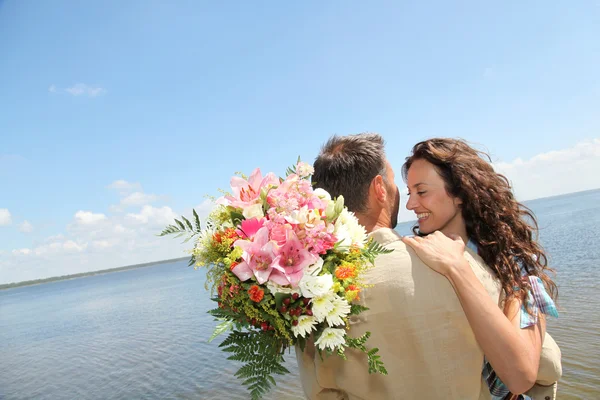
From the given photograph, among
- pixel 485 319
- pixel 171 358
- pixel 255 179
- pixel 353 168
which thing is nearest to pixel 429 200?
pixel 353 168

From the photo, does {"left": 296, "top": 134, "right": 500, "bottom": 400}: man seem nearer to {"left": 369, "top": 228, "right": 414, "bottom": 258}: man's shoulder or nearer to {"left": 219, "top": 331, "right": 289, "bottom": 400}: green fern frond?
{"left": 369, "top": 228, "right": 414, "bottom": 258}: man's shoulder

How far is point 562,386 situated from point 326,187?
697 cm

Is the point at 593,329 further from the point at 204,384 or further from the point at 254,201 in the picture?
the point at 254,201

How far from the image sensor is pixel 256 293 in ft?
5.84

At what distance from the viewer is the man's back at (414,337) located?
184 centimetres

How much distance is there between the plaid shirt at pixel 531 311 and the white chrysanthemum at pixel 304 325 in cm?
120

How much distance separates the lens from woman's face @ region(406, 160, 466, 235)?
2.67m

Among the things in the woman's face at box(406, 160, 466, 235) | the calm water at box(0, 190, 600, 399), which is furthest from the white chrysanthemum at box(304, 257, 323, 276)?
the calm water at box(0, 190, 600, 399)

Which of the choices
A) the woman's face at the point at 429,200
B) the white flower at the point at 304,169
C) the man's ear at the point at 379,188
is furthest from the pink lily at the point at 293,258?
the woman's face at the point at 429,200

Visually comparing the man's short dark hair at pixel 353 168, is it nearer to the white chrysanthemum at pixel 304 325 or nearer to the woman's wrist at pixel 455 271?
the woman's wrist at pixel 455 271

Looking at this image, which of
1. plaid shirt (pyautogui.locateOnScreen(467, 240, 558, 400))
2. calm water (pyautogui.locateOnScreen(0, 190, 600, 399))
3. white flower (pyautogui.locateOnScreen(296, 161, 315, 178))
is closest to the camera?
white flower (pyautogui.locateOnScreen(296, 161, 315, 178))

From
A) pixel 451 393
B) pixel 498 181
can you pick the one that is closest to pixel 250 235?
pixel 451 393

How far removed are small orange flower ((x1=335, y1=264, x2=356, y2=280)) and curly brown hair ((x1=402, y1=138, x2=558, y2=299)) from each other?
119 centimetres

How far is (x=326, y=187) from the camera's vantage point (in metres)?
2.30
